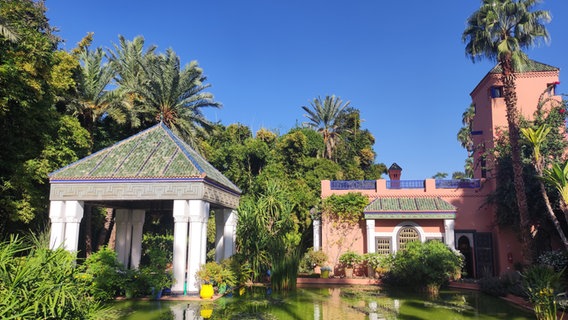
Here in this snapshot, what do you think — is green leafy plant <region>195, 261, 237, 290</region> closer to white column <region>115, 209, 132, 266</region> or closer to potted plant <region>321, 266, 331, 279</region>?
white column <region>115, 209, 132, 266</region>

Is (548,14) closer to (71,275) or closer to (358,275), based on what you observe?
(358,275)

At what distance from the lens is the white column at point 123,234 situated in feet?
61.2

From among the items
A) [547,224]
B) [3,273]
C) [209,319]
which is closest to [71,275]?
[3,273]

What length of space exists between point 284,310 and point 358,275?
10.7 m

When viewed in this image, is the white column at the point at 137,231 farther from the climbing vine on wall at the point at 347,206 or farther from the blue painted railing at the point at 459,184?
the blue painted railing at the point at 459,184

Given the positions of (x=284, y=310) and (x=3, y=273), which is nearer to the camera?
(x=3, y=273)

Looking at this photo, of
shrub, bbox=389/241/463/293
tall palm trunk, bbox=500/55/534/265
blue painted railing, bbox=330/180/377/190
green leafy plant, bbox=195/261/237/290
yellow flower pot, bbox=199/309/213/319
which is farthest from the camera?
blue painted railing, bbox=330/180/377/190

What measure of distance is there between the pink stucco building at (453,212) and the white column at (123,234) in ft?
32.6

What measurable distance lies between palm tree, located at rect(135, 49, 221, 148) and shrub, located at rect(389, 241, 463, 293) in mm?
13410

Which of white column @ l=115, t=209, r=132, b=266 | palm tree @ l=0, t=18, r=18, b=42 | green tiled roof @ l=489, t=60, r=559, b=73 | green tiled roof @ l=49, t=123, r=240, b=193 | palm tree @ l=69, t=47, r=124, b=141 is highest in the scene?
green tiled roof @ l=489, t=60, r=559, b=73

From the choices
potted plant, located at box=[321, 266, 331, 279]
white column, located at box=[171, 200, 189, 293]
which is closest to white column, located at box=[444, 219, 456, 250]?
potted plant, located at box=[321, 266, 331, 279]

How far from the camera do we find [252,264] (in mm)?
17984

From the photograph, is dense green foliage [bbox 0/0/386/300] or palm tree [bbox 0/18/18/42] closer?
palm tree [bbox 0/18/18/42]

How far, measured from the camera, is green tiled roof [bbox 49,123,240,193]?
14.4 metres
